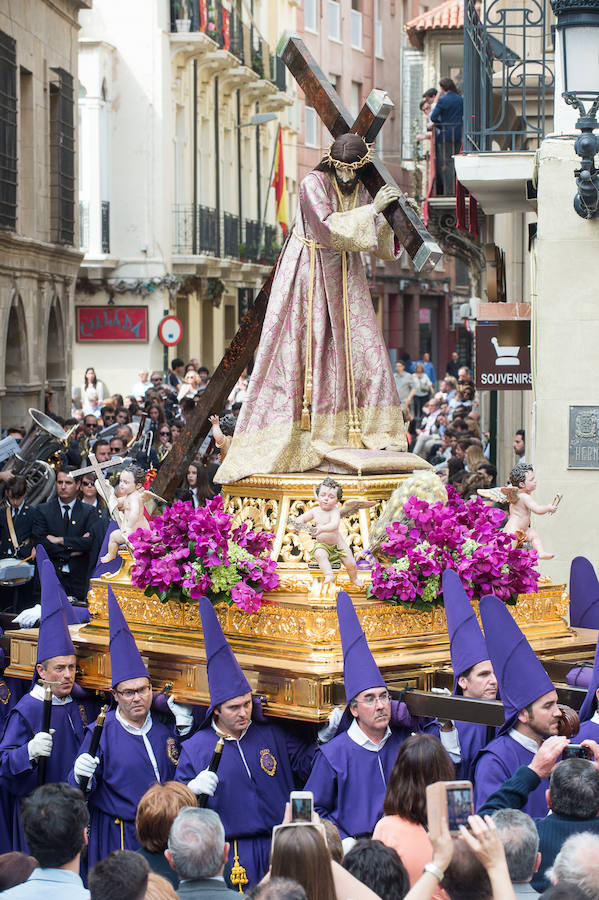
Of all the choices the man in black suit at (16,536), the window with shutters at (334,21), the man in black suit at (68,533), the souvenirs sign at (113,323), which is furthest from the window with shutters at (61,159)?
the window with shutters at (334,21)

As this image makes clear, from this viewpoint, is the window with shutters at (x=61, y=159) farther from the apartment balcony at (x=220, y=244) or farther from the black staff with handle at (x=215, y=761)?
the black staff with handle at (x=215, y=761)

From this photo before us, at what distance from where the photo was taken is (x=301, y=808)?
4648 millimetres

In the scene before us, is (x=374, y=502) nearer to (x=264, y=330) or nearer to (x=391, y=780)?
(x=264, y=330)

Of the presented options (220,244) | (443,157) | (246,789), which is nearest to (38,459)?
(246,789)

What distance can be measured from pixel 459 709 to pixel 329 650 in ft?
2.71

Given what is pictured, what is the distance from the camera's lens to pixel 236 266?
36.5 meters

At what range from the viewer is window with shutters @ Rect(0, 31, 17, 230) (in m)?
19.2

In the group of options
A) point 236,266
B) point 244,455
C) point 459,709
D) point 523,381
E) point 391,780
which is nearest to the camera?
point 391,780

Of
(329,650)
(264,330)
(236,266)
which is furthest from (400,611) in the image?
(236,266)

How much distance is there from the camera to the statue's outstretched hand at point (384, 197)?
7.98 metres

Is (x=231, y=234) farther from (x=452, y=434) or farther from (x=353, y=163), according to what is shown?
(x=353, y=163)

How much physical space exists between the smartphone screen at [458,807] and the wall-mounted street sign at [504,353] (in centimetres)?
877

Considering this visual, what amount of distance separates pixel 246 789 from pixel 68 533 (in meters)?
4.91

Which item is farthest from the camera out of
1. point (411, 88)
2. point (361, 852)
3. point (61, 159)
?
point (411, 88)
